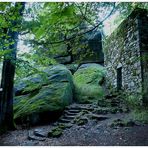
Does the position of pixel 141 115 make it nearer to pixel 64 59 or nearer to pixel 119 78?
pixel 119 78

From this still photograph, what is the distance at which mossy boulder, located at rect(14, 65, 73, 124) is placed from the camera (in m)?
7.84

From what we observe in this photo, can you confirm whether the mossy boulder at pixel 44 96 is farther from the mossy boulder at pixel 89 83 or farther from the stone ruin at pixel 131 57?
the stone ruin at pixel 131 57

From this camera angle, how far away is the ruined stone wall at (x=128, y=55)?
24.7 feet

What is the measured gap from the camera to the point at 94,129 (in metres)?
6.14

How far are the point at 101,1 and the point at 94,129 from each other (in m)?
3.31

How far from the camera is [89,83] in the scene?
11.1 metres

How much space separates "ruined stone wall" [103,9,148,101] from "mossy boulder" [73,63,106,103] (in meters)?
0.80

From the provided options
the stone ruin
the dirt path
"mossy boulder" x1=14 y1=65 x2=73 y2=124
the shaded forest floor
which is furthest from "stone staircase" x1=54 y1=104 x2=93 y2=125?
the stone ruin

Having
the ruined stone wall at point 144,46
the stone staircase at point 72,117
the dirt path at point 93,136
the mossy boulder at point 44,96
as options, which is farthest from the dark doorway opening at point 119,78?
the dirt path at point 93,136

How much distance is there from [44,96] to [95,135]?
329 cm

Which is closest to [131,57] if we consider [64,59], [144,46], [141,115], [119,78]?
[144,46]

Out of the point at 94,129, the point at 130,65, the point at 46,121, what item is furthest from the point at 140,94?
the point at 46,121

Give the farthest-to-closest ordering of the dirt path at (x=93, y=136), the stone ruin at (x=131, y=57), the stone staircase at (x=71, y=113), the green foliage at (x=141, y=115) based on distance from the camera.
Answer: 1. the stone staircase at (x=71, y=113)
2. the stone ruin at (x=131, y=57)
3. the green foliage at (x=141, y=115)
4. the dirt path at (x=93, y=136)

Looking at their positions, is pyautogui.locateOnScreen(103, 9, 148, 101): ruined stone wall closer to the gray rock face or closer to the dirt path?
the dirt path
